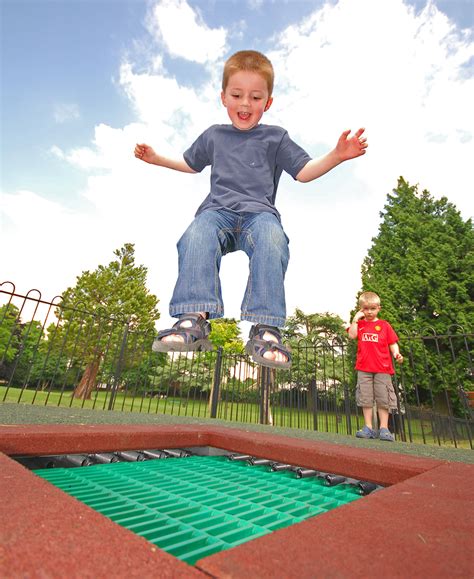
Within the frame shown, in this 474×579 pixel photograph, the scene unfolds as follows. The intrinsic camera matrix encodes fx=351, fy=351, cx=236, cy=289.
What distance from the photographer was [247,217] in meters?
2.01

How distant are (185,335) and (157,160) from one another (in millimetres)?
1413

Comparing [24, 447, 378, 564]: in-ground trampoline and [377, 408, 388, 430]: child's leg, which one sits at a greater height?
[377, 408, 388, 430]: child's leg

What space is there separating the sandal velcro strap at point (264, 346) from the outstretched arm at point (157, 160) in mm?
1378

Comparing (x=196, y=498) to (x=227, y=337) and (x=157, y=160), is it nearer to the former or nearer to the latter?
(x=157, y=160)

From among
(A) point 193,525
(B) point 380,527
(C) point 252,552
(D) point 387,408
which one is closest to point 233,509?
(A) point 193,525

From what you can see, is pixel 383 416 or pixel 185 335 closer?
pixel 185 335

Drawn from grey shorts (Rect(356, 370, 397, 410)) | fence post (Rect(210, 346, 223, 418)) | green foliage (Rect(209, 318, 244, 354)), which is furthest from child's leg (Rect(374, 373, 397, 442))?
green foliage (Rect(209, 318, 244, 354))

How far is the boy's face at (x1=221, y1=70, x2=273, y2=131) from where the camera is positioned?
1.93 metres

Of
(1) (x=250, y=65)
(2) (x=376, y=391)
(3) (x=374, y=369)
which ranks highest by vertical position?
(1) (x=250, y=65)

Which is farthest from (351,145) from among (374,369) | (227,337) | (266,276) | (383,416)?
(227,337)

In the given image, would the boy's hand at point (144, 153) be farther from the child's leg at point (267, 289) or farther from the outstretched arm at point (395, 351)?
→ the outstretched arm at point (395, 351)

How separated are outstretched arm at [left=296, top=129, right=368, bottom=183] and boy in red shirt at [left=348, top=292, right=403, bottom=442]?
8.28 feet

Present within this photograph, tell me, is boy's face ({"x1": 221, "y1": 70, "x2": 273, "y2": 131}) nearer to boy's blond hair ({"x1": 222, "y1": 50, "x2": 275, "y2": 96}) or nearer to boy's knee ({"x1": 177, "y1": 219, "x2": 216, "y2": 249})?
boy's blond hair ({"x1": 222, "y1": 50, "x2": 275, "y2": 96})

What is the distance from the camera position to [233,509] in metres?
1.40
